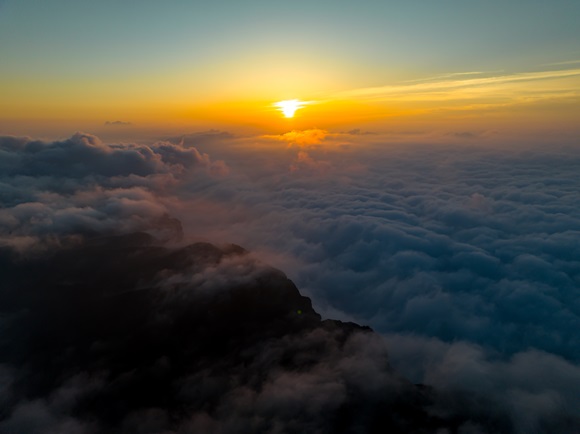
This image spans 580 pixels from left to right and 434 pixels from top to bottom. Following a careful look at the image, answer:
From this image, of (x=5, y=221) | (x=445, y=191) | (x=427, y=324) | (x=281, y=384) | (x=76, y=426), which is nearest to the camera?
(x=76, y=426)

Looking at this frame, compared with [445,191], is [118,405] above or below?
below

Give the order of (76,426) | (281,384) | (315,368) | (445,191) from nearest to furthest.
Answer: (76,426), (281,384), (315,368), (445,191)

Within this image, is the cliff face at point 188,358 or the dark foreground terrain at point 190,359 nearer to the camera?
the dark foreground terrain at point 190,359

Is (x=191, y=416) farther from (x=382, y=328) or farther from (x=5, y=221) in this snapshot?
(x=5, y=221)

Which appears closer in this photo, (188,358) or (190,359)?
(190,359)

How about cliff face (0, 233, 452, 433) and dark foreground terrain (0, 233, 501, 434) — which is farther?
cliff face (0, 233, 452, 433)

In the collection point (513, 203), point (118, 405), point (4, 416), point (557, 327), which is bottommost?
point (118, 405)

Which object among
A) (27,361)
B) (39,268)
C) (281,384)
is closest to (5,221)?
(39,268)

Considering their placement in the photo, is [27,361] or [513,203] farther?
[513,203]
